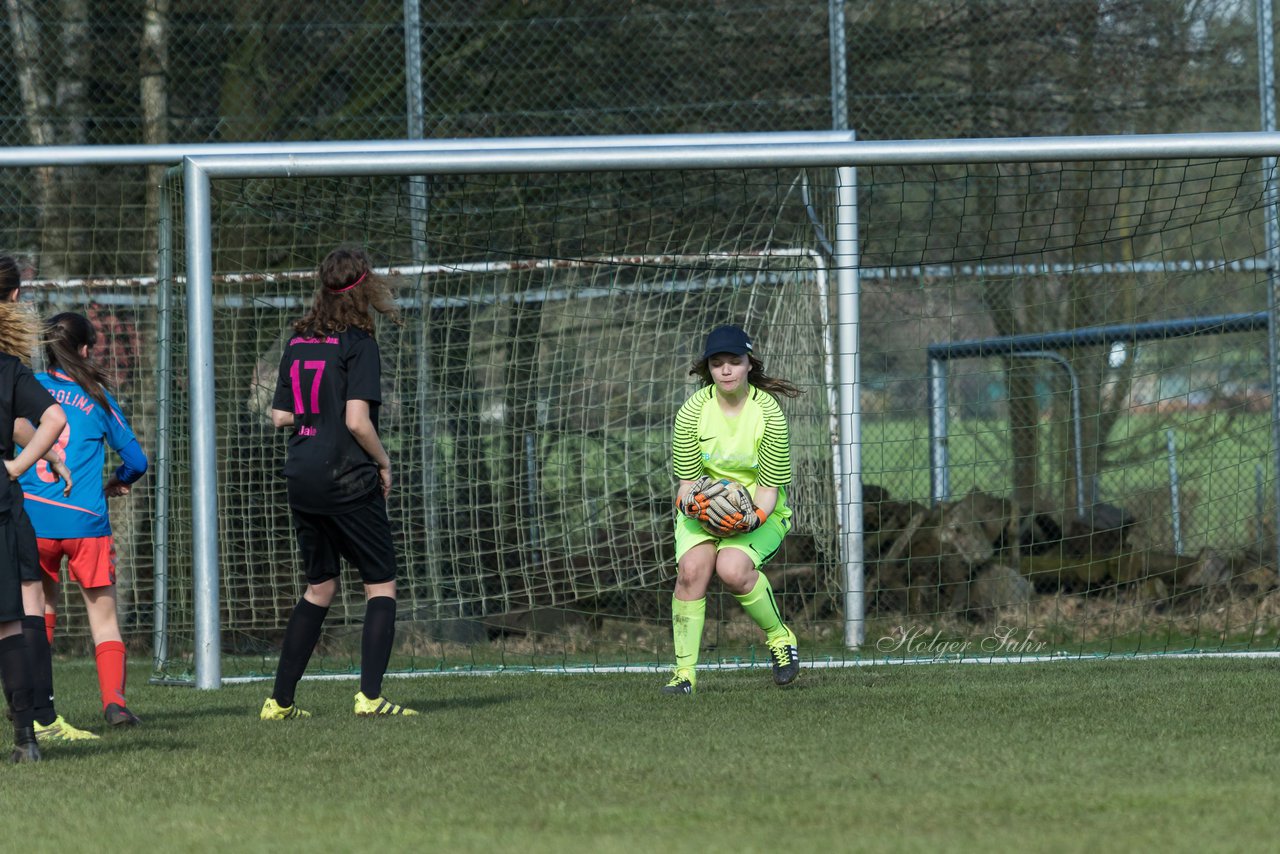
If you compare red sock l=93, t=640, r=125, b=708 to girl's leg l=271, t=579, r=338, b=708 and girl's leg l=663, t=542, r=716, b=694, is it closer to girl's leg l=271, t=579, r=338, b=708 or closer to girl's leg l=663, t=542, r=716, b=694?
girl's leg l=271, t=579, r=338, b=708

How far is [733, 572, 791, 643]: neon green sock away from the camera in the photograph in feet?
21.7

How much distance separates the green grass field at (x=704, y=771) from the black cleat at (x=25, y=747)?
8 centimetres

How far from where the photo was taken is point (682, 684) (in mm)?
6621

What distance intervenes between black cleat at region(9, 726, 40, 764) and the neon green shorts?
2.72 metres

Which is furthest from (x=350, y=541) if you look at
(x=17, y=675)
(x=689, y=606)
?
(x=689, y=606)

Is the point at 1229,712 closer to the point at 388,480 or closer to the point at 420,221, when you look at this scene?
the point at 388,480

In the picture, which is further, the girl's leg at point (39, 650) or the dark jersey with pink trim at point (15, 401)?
the girl's leg at point (39, 650)

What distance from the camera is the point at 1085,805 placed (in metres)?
3.94

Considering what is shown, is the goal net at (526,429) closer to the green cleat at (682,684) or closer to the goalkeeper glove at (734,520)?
the green cleat at (682,684)

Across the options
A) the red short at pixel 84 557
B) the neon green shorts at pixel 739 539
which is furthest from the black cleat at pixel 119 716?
Answer: the neon green shorts at pixel 739 539

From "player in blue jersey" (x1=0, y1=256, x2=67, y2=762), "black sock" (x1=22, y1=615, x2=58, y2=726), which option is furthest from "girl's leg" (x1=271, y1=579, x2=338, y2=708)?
"player in blue jersey" (x1=0, y1=256, x2=67, y2=762)

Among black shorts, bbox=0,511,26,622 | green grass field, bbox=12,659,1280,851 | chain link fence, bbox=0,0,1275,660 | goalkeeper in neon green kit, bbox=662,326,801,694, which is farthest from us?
chain link fence, bbox=0,0,1275,660

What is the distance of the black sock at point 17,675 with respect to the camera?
16.0 ft

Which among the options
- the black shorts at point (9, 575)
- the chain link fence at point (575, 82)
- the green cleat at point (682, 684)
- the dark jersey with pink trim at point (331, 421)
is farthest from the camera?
the chain link fence at point (575, 82)
